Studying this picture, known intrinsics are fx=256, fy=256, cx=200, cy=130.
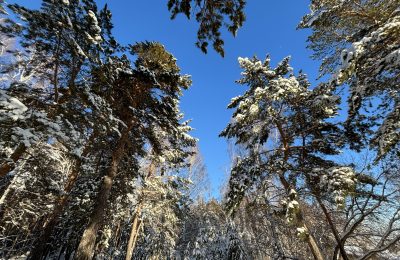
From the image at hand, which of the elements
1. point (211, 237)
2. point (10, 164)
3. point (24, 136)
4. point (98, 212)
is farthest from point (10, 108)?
point (211, 237)

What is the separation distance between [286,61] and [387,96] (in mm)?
4892

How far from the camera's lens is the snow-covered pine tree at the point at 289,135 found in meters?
8.81

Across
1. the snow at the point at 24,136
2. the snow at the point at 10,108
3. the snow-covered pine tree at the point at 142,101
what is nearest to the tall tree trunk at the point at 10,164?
the snow at the point at 24,136

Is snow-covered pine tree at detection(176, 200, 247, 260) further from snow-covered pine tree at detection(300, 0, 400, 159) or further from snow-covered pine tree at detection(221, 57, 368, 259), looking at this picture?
snow-covered pine tree at detection(300, 0, 400, 159)

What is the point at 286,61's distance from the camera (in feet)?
38.3

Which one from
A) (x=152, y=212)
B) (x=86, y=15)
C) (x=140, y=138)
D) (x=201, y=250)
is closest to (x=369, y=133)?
(x=140, y=138)

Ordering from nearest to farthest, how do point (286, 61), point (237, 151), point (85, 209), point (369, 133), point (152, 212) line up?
point (369, 133), point (286, 61), point (85, 209), point (152, 212), point (237, 151)

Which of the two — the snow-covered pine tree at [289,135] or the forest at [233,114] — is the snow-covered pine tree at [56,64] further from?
the snow-covered pine tree at [289,135]

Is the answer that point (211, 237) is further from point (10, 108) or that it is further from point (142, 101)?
point (10, 108)

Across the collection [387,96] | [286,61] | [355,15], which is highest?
[286,61]

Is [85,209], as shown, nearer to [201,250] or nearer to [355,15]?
[201,250]

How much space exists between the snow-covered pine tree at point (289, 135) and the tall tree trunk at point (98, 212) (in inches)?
186

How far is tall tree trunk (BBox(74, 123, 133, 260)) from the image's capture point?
859 cm

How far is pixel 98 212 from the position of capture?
9414 mm
